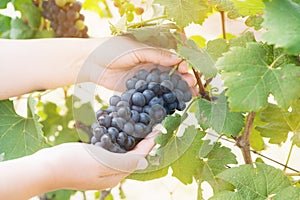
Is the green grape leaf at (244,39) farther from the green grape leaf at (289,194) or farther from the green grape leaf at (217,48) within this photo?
the green grape leaf at (289,194)

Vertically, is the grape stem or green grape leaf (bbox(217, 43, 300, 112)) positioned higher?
green grape leaf (bbox(217, 43, 300, 112))

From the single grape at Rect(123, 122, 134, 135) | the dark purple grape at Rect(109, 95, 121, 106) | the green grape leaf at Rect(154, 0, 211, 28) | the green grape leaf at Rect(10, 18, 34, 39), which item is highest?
the green grape leaf at Rect(154, 0, 211, 28)

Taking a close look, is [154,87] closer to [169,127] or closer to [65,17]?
[169,127]

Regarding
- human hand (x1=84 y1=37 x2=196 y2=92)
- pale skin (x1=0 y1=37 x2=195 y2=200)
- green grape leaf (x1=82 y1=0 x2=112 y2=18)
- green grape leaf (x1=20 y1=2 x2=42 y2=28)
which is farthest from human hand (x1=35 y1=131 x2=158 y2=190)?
green grape leaf (x1=82 y1=0 x2=112 y2=18)

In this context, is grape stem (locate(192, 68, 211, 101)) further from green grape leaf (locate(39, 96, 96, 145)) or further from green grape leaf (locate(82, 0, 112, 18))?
green grape leaf (locate(82, 0, 112, 18))

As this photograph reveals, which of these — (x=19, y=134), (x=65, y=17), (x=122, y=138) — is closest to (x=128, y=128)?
(x=122, y=138)

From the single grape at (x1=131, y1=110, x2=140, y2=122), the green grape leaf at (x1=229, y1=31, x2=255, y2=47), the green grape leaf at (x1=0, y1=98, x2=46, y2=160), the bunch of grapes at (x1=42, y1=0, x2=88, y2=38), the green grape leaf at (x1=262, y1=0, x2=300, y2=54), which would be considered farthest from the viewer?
the bunch of grapes at (x1=42, y1=0, x2=88, y2=38)

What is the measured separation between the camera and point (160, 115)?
0.86 metres

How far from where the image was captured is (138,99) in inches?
33.2

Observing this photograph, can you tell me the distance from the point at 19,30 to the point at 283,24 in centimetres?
95

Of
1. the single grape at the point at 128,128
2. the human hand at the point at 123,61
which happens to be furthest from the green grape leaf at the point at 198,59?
the single grape at the point at 128,128

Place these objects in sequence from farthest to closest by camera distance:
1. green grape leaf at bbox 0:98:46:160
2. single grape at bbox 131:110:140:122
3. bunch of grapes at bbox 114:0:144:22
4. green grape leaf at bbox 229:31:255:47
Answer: green grape leaf at bbox 0:98:46:160
bunch of grapes at bbox 114:0:144:22
green grape leaf at bbox 229:31:255:47
single grape at bbox 131:110:140:122

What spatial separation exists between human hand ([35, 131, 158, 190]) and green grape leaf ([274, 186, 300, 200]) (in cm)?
20

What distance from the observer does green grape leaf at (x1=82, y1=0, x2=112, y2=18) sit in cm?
170
